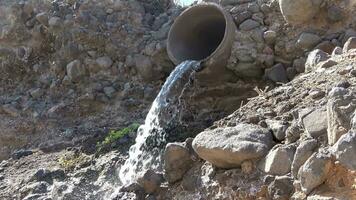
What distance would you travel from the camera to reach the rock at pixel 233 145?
135 inches

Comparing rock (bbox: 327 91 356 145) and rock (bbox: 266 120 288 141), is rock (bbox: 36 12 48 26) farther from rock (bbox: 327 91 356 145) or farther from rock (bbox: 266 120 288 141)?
rock (bbox: 327 91 356 145)

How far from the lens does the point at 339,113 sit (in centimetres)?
297

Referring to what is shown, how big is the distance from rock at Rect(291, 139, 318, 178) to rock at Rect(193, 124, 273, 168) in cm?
29

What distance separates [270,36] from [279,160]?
12.0ft

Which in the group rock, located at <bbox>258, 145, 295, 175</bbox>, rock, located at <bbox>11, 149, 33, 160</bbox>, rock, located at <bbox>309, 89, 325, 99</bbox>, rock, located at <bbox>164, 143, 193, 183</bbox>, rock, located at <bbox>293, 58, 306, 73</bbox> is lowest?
rock, located at <bbox>11, 149, 33, 160</bbox>

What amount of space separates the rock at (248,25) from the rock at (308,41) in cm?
69

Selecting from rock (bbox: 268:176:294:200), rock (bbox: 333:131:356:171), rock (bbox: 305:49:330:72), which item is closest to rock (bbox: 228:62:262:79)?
rock (bbox: 305:49:330:72)

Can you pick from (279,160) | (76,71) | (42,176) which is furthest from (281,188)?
(76,71)

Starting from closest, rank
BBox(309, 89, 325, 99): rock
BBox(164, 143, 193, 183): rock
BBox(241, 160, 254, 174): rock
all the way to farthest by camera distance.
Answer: BBox(241, 160, 254, 174): rock, BBox(309, 89, 325, 99): rock, BBox(164, 143, 193, 183): rock

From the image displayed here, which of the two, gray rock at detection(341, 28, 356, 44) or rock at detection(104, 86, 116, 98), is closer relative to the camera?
gray rock at detection(341, 28, 356, 44)

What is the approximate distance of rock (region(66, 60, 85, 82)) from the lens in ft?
26.6

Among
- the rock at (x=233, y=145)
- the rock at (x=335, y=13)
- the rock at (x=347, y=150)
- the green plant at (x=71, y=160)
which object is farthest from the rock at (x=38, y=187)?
the rock at (x=335, y=13)

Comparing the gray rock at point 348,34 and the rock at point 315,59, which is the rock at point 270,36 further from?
the rock at point 315,59

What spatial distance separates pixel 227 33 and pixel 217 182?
339 cm
